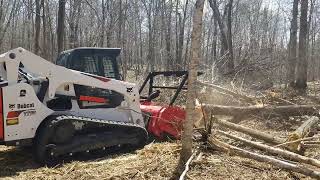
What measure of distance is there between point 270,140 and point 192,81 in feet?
10.2

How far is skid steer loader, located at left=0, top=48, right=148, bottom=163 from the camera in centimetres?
755

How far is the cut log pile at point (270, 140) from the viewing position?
7031 millimetres

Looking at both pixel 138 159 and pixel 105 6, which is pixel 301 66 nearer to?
pixel 138 159

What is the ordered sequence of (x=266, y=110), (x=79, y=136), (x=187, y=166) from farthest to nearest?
(x=266, y=110) < (x=79, y=136) < (x=187, y=166)

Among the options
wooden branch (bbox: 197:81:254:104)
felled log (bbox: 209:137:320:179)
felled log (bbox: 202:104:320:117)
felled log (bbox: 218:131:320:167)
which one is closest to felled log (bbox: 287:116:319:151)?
felled log (bbox: 218:131:320:167)

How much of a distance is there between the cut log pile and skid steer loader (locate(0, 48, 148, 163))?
1.73 m

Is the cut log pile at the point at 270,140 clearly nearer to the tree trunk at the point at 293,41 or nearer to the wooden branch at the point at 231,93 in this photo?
the wooden branch at the point at 231,93

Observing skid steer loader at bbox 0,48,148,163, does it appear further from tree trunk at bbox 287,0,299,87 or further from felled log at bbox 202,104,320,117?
tree trunk at bbox 287,0,299,87

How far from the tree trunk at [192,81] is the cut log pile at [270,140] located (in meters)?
1.00

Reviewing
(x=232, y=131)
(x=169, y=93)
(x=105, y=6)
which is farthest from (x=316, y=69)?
(x=232, y=131)

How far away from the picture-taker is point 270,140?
9.05m

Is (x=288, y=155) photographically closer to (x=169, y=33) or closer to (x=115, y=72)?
(x=115, y=72)

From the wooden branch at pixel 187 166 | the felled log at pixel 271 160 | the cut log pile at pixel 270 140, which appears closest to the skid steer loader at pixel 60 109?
the cut log pile at pixel 270 140

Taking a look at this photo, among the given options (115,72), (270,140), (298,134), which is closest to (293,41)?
(270,140)
